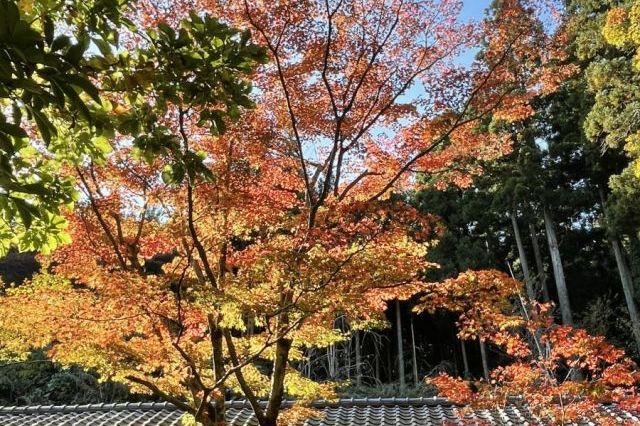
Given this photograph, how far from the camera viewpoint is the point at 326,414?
7.27 meters

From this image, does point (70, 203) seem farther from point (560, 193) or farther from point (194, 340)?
point (560, 193)

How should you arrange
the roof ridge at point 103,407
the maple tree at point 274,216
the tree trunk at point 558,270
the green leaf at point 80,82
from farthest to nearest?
the tree trunk at point 558,270 < the roof ridge at point 103,407 < the maple tree at point 274,216 < the green leaf at point 80,82

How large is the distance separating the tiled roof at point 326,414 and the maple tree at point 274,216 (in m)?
1.60

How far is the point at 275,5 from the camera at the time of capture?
467 cm

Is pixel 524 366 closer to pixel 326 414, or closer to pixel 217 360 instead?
pixel 326 414

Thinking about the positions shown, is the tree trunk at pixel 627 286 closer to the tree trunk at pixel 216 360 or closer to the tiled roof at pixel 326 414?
the tiled roof at pixel 326 414

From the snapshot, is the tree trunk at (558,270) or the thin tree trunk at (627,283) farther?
the tree trunk at (558,270)

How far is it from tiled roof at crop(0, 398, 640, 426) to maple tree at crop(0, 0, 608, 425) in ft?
5.24

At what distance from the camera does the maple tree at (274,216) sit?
4.39m

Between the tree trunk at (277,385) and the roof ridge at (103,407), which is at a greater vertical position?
the tree trunk at (277,385)

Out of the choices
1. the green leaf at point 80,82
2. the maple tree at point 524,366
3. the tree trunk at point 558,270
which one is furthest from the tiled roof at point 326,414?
the tree trunk at point 558,270

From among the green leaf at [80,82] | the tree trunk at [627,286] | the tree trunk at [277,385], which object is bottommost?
the tree trunk at [277,385]

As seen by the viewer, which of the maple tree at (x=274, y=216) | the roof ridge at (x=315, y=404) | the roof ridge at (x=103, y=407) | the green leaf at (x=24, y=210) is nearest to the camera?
the green leaf at (x=24, y=210)

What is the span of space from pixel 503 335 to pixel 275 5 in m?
4.23
